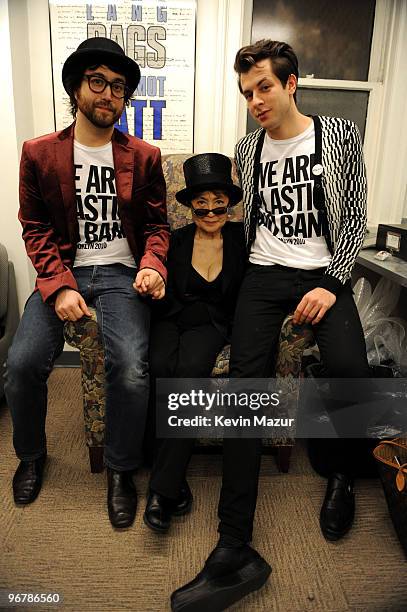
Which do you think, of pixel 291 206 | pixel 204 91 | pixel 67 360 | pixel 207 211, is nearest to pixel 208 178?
pixel 207 211

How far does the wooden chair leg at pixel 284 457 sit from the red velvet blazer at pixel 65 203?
0.73m

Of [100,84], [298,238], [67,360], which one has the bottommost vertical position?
[67,360]

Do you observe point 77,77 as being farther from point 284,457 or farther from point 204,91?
point 284,457

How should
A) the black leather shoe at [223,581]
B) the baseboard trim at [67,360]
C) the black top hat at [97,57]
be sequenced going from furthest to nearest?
the baseboard trim at [67,360], the black top hat at [97,57], the black leather shoe at [223,581]

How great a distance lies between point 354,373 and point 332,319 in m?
0.17

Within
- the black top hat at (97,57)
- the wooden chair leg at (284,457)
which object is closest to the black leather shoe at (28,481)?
the wooden chair leg at (284,457)

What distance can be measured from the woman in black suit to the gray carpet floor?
0.10m

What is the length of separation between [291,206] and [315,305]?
13.3 inches

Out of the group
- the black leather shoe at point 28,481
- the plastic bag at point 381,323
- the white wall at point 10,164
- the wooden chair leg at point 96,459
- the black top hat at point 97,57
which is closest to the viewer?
the black top hat at point 97,57

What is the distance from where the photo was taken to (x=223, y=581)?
106 centimetres

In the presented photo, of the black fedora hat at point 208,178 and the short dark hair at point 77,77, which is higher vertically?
the short dark hair at point 77,77

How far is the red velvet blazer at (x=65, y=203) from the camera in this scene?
1.40 m

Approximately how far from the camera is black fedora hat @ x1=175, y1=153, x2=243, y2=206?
141 centimetres

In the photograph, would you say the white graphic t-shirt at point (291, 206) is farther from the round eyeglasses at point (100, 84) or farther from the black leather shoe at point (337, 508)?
the black leather shoe at point (337, 508)
